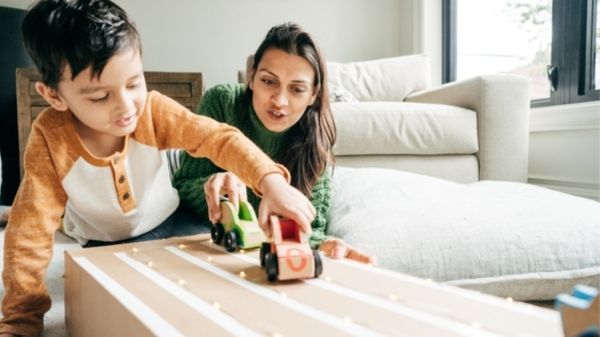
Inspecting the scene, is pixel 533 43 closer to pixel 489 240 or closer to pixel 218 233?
pixel 489 240

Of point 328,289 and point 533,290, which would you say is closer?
point 328,289

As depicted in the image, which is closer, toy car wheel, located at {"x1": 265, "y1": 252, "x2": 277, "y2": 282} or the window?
toy car wheel, located at {"x1": 265, "y1": 252, "x2": 277, "y2": 282}

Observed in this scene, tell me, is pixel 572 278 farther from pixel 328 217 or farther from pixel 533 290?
pixel 328 217

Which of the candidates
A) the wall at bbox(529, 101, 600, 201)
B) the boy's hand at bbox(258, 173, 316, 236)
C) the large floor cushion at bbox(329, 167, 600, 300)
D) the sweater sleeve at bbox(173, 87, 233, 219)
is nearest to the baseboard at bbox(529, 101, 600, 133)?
the wall at bbox(529, 101, 600, 201)

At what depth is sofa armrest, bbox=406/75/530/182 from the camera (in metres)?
1.80

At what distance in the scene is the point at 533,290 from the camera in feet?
2.99

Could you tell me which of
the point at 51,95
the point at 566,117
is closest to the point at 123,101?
the point at 51,95

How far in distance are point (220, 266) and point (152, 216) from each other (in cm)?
39

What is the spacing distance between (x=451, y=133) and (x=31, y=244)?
1.43m

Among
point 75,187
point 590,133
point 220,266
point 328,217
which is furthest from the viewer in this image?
point 590,133

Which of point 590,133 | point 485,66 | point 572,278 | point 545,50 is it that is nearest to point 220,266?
point 572,278

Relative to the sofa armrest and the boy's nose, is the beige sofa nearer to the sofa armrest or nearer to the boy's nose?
the sofa armrest

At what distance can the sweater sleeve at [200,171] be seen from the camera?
3.73ft

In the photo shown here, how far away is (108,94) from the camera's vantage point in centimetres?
72
